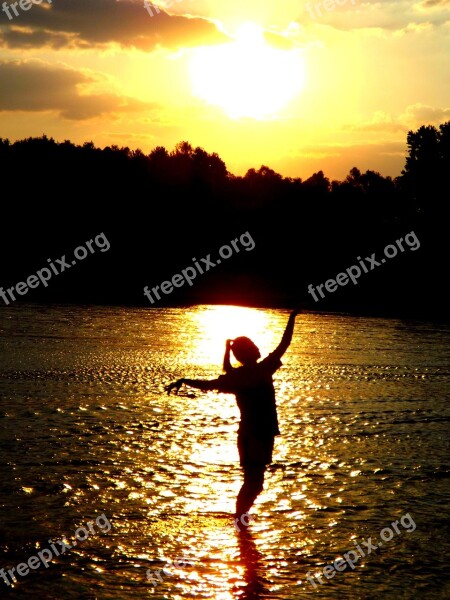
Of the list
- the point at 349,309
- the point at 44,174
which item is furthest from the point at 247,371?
the point at 44,174

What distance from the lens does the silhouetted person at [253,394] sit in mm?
9297

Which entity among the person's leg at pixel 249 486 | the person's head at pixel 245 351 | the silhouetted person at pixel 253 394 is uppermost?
the person's head at pixel 245 351

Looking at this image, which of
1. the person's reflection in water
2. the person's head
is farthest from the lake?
the person's head

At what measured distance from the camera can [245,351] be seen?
9.40 metres

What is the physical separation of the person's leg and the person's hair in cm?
110

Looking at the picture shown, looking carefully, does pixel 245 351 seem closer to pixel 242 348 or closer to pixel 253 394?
pixel 242 348

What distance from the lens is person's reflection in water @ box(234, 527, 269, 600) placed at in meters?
8.36

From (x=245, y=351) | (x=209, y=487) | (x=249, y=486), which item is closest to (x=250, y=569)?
(x=249, y=486)

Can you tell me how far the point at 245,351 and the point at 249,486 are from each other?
1.37 m

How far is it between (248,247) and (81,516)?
70.5 meters

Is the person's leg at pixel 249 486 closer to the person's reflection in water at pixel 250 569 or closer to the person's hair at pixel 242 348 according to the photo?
the person's reflection in water at pixel 250 569

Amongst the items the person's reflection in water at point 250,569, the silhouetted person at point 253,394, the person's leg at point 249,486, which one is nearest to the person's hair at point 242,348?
the silhouetted person at point 253,394

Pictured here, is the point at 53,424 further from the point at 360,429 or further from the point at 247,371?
the point at 247,371

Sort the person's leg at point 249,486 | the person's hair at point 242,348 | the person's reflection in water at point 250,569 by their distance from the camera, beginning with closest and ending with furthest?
the person's reflection in water at point 250,569, the person's hair at point 242,348, the person's leg at point 249,486
